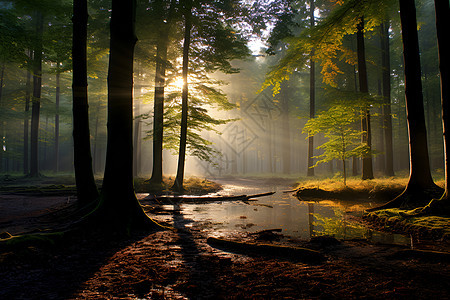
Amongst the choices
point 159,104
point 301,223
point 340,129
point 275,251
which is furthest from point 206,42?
point 275,251

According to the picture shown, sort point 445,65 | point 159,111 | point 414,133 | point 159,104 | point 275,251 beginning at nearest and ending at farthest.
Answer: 1. point 275,251
2. point 445,65
3. point 414,133
4. point 159,111
5. point 159,104

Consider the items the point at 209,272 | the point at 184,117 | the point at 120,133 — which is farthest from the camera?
the point at 184,117

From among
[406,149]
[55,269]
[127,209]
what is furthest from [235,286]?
[406,149]

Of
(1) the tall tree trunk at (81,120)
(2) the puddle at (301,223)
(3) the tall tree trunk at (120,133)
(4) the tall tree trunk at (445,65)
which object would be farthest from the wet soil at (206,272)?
(4) the tall tree trunk at (445,65)

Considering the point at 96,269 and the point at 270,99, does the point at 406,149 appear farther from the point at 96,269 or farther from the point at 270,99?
the point at 96,269

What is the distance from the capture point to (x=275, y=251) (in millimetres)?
3662

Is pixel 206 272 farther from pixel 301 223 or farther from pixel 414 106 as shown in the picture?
pixel 414 106

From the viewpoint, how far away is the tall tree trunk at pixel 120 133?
5.27 m

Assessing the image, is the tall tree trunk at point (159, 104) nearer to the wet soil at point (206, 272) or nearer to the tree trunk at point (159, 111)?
the tree trunk at point (159, 111)

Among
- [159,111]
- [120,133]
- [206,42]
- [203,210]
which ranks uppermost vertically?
[206,42]

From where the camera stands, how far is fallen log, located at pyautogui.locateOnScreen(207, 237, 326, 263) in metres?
3.39

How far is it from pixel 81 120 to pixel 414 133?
10.1m

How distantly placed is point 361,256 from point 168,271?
9.64 feet

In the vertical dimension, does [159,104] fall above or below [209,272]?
above
